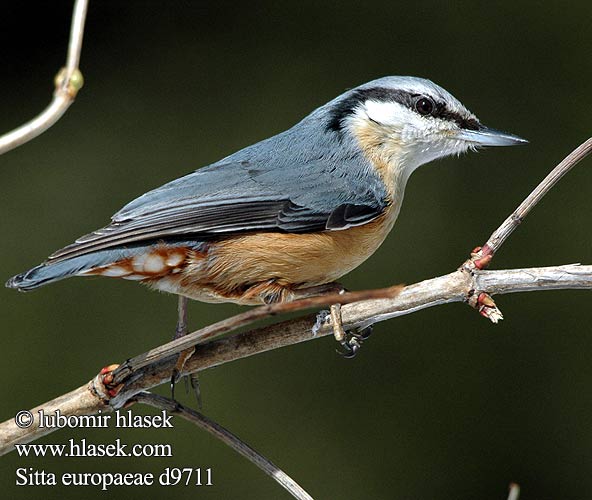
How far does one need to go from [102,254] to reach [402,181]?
784 millimetres

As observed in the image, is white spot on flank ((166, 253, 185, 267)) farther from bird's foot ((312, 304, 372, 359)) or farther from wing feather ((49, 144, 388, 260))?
bird's foot ((312, 304, 372, 359))

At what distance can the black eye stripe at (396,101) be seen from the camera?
2227mm

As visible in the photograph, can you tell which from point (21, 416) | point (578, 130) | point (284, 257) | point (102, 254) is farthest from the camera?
point (578, 130)

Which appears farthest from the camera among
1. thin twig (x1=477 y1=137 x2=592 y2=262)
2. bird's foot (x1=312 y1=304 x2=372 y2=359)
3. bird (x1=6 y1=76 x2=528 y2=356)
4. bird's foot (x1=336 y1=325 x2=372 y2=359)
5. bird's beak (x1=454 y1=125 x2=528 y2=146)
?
bird's beak (x1=454 y1=125 x2=528 y2=146)

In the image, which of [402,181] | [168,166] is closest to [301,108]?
[168,166]

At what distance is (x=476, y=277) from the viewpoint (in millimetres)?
1512

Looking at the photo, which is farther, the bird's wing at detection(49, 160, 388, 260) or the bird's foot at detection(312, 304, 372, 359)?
the bird's wing at detection(49, 160, 388, 260)

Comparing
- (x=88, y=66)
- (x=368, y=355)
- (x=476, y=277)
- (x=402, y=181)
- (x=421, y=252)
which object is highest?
(x=88, y=66)

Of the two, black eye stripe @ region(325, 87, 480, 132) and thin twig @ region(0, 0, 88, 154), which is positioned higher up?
black eye stripe @ region(325, 87, 480, 132)

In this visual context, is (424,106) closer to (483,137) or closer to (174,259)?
(483,137)

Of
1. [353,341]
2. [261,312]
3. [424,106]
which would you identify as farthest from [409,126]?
[261,312]

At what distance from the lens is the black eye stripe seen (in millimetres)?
2227

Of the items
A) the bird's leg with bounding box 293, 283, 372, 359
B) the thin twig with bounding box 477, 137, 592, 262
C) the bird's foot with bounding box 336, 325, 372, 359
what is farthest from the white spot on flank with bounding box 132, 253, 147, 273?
the thin twig with bounding box 477, 137, 592, 262

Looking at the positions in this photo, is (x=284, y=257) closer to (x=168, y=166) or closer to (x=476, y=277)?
(x=476, y=277)
